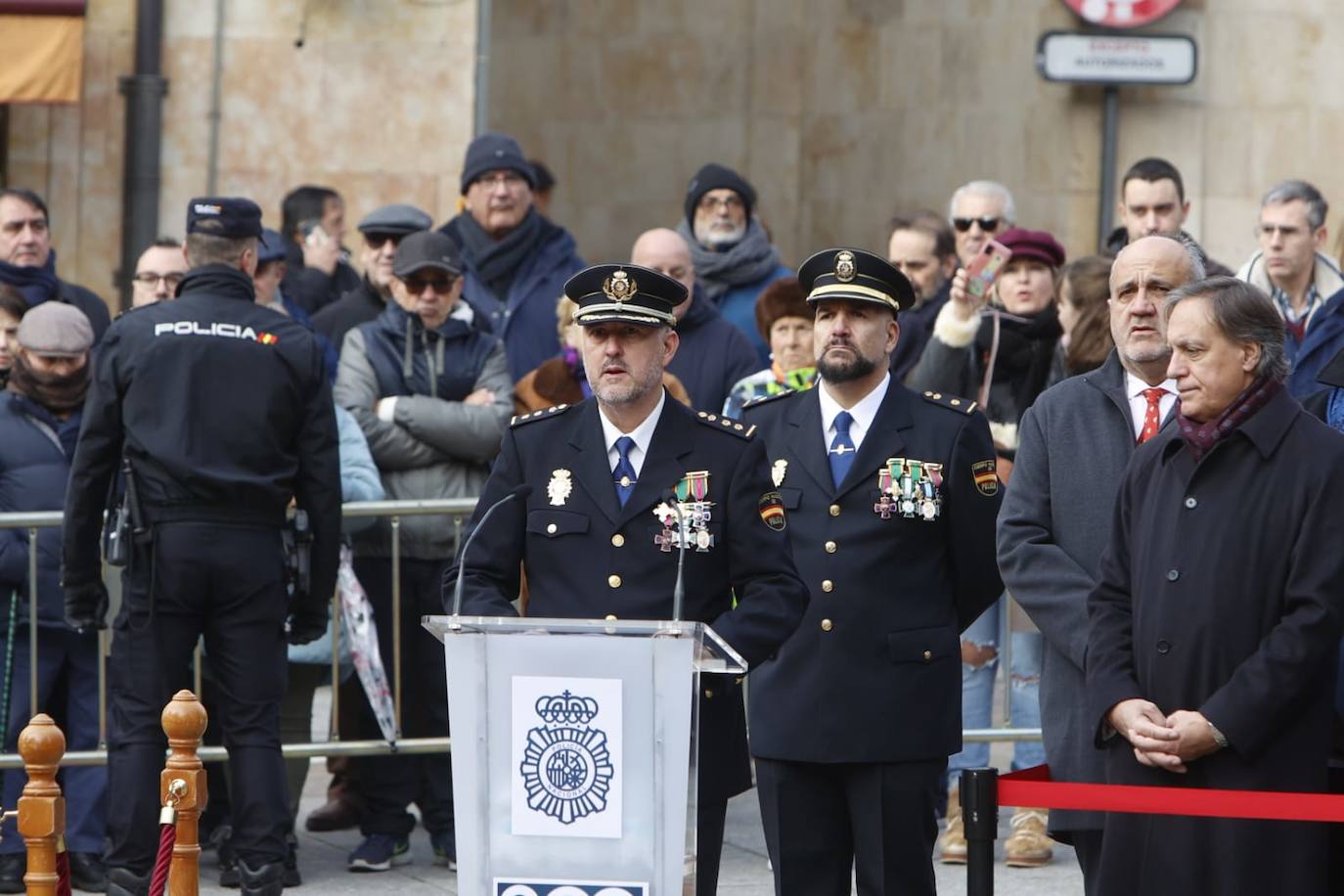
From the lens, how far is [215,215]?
7.91m

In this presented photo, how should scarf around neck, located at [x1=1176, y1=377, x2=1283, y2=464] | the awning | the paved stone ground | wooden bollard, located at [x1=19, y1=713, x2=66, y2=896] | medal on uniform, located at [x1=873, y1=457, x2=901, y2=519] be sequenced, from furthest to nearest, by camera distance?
1. the awning
2. the paved stone ground
3. medal on uniform, located at [x1=873, y1=457, x2=901, y2=519]
4. wooden bollard, located at [x1=19, y1=713, x2=66, y2=896]
5. scarf around neck, located at [x1=1176, y1=377, x2=1283, y2=464]

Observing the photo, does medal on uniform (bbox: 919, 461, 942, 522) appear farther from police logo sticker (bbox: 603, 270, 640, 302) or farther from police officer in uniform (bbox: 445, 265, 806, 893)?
police logo sticker (bbox: 603, 270, 640, 302)

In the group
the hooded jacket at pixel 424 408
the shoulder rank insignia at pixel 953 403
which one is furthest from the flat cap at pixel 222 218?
the shoulder rank insignia at pixel 953 403

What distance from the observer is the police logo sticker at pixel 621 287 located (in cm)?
582

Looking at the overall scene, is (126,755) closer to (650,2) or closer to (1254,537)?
(1254,537)

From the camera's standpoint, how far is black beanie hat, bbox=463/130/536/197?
10055 mm

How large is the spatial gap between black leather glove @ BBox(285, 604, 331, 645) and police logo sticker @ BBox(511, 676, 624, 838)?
282 cm

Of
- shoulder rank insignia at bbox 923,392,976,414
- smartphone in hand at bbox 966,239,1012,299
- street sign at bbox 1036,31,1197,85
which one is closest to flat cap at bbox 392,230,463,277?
smartphone in hand at bbox 966,239,1012,299

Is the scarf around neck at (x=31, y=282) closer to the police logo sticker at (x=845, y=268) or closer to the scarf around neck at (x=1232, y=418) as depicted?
the police logo sticker at (x=845, y=268)

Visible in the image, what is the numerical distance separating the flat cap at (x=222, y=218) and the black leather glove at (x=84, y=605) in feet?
4.03

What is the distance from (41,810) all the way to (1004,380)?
4.51 metres

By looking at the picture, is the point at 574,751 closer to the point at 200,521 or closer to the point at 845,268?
the point at 845,268

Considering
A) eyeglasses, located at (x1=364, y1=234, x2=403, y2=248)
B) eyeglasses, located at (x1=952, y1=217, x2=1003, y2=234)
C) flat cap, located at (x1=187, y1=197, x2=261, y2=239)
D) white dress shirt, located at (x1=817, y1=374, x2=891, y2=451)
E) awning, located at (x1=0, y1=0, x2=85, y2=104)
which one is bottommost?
white dress shirt, located at (x1=817, y1=374, x2=891, y2=451)

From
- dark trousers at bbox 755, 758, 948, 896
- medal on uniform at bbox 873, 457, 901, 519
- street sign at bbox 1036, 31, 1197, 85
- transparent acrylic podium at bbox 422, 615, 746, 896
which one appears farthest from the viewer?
street sign at bbox 1036, 31, 1197, 85
